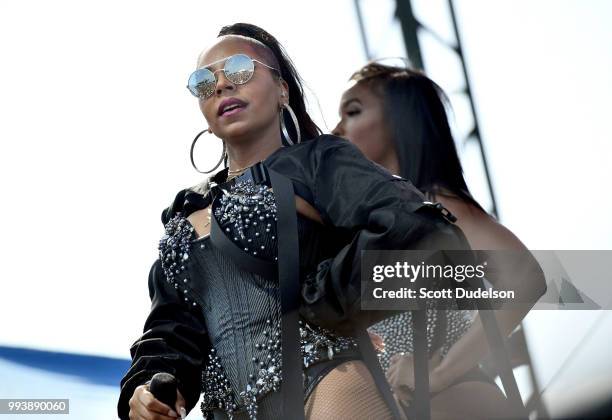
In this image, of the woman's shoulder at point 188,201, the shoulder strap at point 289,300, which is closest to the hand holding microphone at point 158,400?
the shoulder strap at point 289,300

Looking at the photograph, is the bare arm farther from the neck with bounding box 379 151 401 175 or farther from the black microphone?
the black microphone

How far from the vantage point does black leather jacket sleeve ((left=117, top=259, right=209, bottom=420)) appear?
2.22 m

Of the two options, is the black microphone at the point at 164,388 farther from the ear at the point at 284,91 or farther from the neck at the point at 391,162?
the neck at the point at 391,162

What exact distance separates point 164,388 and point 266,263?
32cm

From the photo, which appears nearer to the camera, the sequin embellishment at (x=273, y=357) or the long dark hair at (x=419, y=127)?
the sequin embellishment at (x=273, y=357)

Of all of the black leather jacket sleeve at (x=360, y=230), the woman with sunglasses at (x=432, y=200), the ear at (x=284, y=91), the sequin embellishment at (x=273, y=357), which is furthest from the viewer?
the woman with sunglasses at (x=432, y=200)

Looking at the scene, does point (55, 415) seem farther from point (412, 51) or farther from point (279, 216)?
point (412, 51)

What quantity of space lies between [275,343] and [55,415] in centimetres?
104

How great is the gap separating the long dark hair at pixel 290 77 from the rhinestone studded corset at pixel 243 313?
0.28 metres

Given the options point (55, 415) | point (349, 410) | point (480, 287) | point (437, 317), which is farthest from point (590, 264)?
point (55, 415)

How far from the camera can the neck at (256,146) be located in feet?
7.86

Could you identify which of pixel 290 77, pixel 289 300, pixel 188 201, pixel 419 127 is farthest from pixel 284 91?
pixel 419 127

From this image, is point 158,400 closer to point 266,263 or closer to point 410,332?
point 266,263

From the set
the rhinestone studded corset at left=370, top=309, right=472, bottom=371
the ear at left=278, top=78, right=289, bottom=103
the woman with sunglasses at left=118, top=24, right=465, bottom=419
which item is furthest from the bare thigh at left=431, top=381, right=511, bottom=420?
the ear at left=278, top=78, right=289, bottom=103
